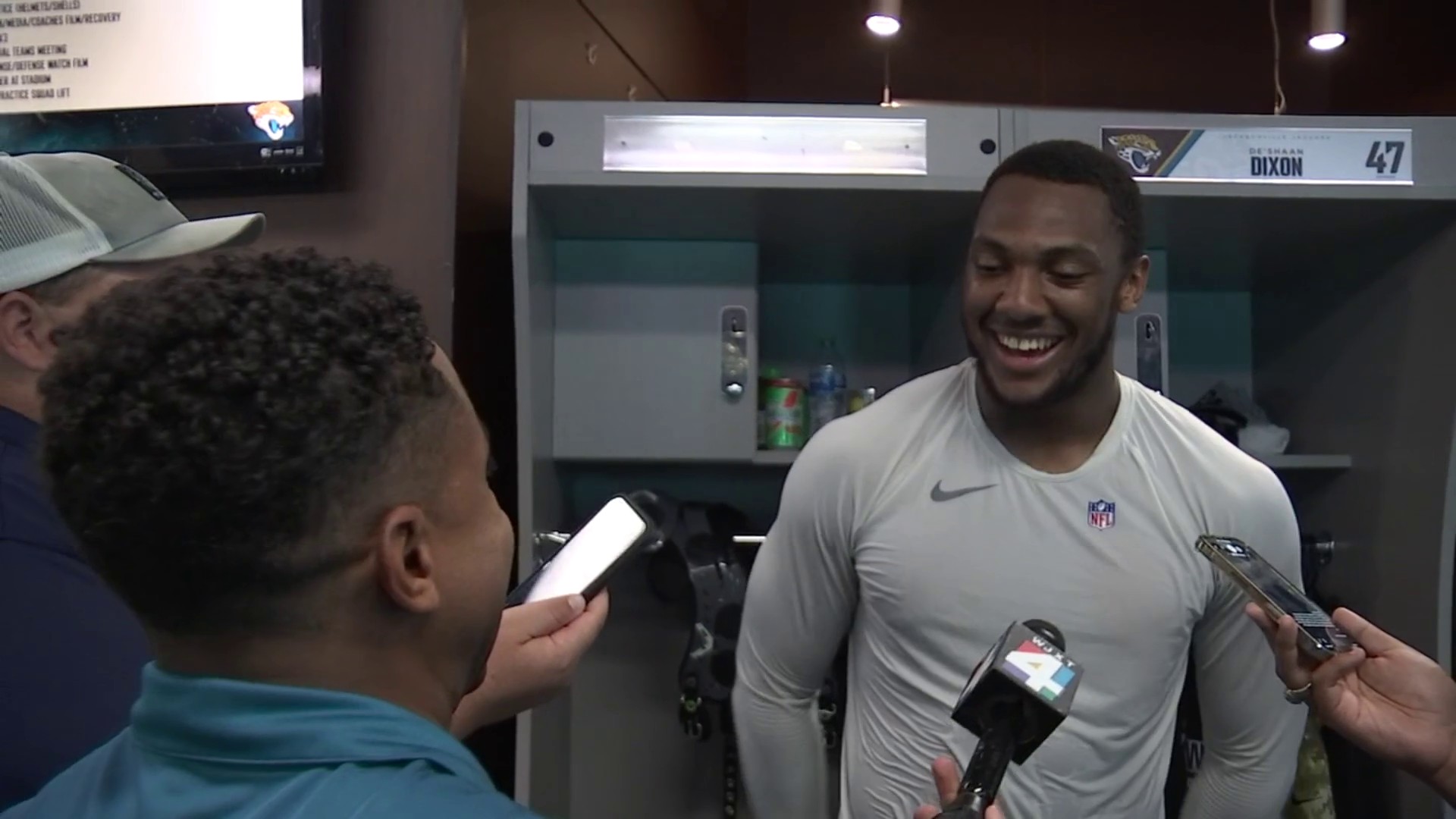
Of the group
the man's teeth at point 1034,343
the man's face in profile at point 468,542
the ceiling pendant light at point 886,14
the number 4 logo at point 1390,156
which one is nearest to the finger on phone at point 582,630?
the man's face in profile at point 468,542

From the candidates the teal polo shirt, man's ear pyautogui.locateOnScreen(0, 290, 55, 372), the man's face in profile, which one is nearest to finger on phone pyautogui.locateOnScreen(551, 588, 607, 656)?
the man's face in profile

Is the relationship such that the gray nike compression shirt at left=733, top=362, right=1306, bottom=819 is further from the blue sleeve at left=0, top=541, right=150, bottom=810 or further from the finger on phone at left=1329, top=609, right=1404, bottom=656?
the blue sleeve at left=0, top=541, right=150, bottom=810

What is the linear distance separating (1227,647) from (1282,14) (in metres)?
3.37

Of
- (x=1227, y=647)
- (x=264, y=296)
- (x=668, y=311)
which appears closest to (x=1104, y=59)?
(x=668, y=311)

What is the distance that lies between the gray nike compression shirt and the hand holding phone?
0.18 metres

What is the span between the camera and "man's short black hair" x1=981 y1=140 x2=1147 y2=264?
1.50 meters

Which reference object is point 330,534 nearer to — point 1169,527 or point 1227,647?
point 1169,527

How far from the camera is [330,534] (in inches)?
24.1

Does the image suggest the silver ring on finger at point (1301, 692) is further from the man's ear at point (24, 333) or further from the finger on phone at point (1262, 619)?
the man's ear at point (24, 333)

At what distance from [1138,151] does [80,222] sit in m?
1.51

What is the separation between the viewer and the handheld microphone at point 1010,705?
0.91 m

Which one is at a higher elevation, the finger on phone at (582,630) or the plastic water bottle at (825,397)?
the plastic water bottle at (825,397)

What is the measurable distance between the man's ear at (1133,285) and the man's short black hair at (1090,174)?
0.05 ft

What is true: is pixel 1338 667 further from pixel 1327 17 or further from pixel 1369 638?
pixel 1327 17
